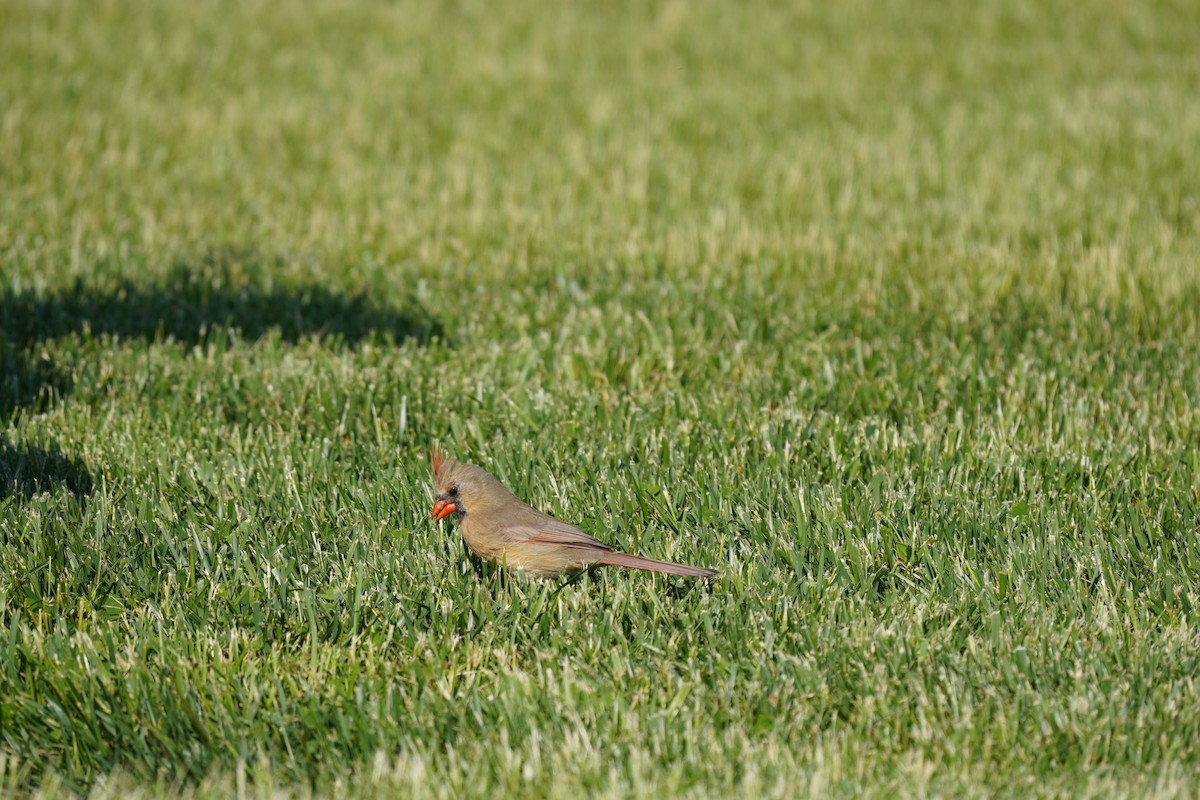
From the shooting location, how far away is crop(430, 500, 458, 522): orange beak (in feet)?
14.6

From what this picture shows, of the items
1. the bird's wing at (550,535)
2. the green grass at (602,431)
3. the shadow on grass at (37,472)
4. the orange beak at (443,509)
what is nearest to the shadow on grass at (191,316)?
the green grass at (602,431)

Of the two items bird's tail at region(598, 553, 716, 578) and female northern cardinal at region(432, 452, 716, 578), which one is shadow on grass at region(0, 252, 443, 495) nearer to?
female northern cardinal at region(432, 452, 716, 578)

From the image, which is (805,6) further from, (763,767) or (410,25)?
(763,767)

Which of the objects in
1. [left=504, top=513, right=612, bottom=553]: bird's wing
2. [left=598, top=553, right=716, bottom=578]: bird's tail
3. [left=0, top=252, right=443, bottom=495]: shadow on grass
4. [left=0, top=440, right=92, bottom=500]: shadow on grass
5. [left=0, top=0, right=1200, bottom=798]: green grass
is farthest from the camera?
[left=0, top=252, right=443, bottom=495]: shadow on grass

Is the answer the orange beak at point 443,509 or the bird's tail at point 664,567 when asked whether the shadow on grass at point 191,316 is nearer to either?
the orange beak at point 443,509

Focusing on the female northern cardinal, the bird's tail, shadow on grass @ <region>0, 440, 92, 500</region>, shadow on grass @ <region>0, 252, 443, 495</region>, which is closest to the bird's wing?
the female northern cardinal

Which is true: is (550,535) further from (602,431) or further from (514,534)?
(602,431)

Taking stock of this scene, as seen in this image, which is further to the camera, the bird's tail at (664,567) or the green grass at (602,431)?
the bird's tail at (664,567)

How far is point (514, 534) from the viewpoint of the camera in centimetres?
423

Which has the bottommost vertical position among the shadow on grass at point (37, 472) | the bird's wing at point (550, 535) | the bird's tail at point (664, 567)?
the shadow on grass at point (37, 472)

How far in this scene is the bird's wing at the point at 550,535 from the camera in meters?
4.18

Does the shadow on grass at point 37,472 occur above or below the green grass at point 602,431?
below

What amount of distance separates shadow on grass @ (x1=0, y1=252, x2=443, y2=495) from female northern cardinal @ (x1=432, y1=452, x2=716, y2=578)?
7.30ft

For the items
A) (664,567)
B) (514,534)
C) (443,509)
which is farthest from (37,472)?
(664,567)
